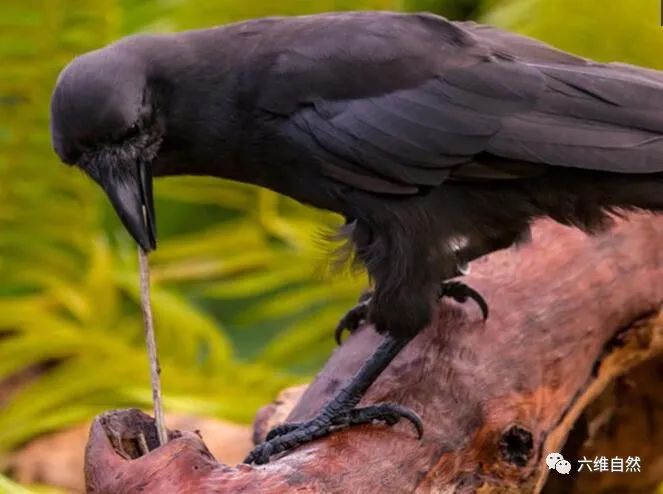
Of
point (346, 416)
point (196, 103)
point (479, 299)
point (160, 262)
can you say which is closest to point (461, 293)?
point (479, 299)

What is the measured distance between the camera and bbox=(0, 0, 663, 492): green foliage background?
2.31 metres

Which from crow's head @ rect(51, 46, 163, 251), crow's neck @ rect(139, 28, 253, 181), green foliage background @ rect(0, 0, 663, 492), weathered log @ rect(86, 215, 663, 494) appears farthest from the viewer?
green foliage background @ rect(0, 0, 663, 492)

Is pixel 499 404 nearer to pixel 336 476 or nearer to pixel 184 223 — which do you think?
pixel 336 476

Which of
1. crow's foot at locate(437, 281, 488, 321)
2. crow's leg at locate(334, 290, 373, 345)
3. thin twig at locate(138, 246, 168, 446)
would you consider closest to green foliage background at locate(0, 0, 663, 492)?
crow's leg at locate(334, 290, 373, 345)

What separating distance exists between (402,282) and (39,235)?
1.20 meters

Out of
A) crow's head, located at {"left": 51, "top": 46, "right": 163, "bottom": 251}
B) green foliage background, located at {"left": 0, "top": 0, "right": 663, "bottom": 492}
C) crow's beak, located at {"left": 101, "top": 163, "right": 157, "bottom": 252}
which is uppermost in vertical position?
crow's head, located at {"left": 51, "top": 46, "right": 163, "bottom": 251}

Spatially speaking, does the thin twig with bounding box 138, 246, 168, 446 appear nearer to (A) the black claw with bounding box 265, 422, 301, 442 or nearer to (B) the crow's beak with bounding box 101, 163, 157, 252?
(B) the crow's beak with bounding box 101, 163, 157, 252

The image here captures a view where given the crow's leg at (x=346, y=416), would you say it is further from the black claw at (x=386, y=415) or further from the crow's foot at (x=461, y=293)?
the crow's foot at (x=461, y=293)

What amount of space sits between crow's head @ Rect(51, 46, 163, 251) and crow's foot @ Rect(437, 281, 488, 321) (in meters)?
0.39

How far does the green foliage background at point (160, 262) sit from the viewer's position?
2.31 m

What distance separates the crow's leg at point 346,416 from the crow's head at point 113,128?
0.86ft

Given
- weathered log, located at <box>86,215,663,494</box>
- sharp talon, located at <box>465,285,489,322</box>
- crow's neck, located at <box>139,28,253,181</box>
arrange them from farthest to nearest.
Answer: sharp talon, located at <box>465,285,489,322</box> < crow's neck, located at <box>139,28,253,181</box> < weathered log, located at <box>86,215,663,494</box>

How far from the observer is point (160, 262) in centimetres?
269

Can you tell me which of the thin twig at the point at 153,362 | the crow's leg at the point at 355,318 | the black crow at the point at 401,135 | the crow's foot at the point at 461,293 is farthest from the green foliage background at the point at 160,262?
the thin twig at the point at 153,362
